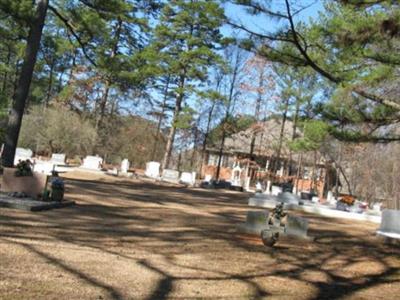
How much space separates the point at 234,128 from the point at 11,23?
79.6 ft

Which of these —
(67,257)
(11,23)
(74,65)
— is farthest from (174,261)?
(74,65)

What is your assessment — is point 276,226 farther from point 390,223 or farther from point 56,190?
point 56,190

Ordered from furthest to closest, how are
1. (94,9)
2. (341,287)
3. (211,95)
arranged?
(211,95), (94,9), (341,287)

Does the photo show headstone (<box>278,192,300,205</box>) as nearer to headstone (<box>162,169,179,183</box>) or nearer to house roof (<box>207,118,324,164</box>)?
headstone (<box>162,169,179,183</box>)

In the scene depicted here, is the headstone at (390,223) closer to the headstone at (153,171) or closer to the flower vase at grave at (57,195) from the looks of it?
the flower vase at grave at (57,195)

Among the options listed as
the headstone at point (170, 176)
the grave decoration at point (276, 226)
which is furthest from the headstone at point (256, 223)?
the headstone at point (170, 176)

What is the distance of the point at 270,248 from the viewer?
30.8 ft

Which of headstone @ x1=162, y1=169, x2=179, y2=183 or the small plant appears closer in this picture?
the small plant

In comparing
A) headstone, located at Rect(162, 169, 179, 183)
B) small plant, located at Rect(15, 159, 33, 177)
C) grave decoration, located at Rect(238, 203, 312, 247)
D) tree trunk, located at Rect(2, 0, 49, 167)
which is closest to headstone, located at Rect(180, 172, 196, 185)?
headstone, located at Rect(162, 169, 179, 183)

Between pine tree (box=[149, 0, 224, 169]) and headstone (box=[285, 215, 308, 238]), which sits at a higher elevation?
pine tree (box=[149, 0, 224, 169])

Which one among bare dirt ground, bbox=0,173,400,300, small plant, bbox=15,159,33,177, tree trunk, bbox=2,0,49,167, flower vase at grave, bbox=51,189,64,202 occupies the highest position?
tree trunk, bbox=2,0,49,167

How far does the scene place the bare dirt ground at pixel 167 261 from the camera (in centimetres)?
557

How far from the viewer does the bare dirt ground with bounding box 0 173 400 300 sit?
5570mm

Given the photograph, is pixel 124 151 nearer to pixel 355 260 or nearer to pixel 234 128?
pixel 234 128
